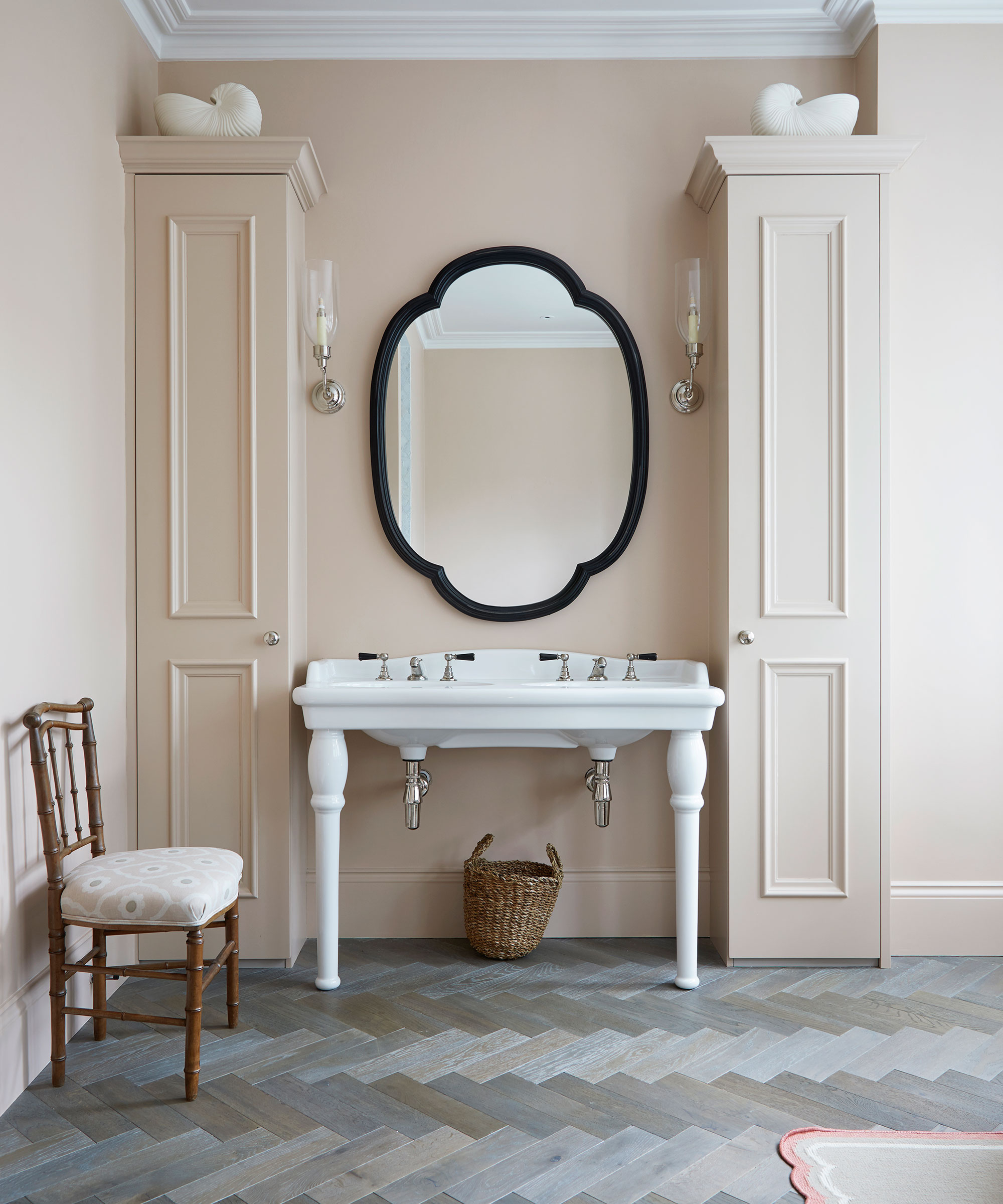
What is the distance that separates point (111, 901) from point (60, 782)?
0.35m

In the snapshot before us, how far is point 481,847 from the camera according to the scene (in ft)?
9.02

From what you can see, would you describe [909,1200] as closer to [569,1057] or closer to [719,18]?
[569,1057]

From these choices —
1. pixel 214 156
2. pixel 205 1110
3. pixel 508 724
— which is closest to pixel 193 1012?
pixel 205 1110

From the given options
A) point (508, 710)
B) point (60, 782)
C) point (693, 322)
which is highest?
point (693, 322)

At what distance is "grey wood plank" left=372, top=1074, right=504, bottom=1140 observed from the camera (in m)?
1.81

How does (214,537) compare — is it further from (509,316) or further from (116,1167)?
(116,1167)

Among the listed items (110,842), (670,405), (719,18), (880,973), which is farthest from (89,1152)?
(719,18)

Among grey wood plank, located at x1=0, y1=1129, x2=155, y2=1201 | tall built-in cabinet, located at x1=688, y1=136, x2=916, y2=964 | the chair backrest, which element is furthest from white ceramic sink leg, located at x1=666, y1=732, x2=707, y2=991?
the chair backrest

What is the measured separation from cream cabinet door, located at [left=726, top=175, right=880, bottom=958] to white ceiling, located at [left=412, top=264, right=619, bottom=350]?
19.2 inches

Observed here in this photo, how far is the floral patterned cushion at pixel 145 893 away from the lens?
1909 millimetres

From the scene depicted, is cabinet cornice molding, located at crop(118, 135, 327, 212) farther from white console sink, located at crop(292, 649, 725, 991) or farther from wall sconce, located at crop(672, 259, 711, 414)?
white console sink, located at crop(292, 649, 725, 991)

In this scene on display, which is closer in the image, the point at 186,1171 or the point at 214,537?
the point at 186,1171

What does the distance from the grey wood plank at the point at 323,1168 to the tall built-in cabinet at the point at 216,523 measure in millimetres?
912

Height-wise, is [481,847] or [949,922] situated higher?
[481,847]
